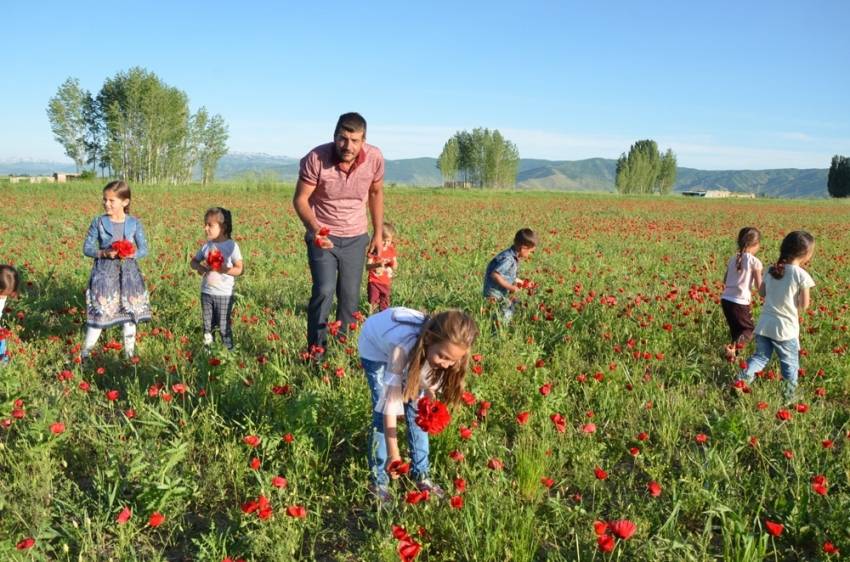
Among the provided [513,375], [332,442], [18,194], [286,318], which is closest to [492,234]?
[286,318]

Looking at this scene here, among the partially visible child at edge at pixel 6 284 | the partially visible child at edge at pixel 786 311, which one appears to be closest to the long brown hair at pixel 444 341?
the partially visible child at edge at pixel 786 311

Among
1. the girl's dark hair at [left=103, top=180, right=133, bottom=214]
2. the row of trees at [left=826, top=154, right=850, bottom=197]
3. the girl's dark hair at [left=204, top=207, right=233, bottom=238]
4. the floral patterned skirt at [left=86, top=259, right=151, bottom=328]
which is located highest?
the row of trees at [left=826, top=154, right=850, bottom=197]

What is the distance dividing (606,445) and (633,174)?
98984 mm

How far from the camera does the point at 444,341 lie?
2486mm

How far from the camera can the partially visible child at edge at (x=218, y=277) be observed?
516 cm

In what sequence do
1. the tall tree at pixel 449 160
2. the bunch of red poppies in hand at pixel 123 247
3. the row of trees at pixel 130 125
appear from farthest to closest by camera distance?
the tall tree at pixel 449 160 → the row of trees at pixel 130 125 → the bunch of red poppies in hand at pixel 123 247

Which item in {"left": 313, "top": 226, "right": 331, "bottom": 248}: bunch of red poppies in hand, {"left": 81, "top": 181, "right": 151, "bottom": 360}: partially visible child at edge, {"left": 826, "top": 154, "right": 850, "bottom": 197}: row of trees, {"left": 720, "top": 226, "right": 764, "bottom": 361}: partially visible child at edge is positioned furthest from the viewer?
{"left": 826, "top": 154, "right": 850, "bottom": 197}: row of trees

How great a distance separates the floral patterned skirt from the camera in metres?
4.77

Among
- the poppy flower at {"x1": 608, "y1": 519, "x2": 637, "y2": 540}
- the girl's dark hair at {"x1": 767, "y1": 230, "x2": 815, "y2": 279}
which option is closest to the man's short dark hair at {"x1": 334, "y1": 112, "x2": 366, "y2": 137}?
the poppy flower at {"x1": 608, "y1": 519, "x2": 637, "y2": 540}

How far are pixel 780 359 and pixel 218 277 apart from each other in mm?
4473

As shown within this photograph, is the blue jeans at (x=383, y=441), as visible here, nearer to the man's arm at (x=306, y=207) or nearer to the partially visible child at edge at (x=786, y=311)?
the man's arm at (x=306, y=207)

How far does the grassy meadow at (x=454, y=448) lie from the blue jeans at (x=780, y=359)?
121 millimetres

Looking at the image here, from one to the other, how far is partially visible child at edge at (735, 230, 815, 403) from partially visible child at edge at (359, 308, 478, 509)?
2.71 m

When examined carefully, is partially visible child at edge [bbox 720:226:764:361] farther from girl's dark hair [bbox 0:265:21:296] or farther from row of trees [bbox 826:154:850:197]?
row of trees [bbox 826:154:850:197]
